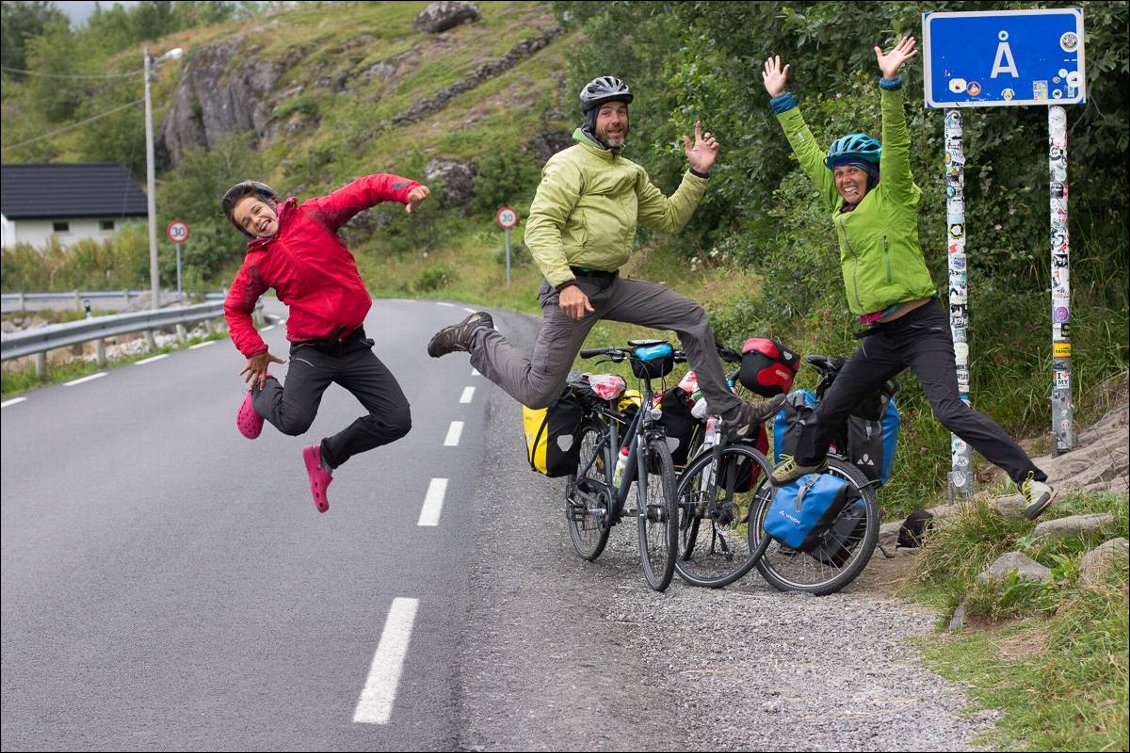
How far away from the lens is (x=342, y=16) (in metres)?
110

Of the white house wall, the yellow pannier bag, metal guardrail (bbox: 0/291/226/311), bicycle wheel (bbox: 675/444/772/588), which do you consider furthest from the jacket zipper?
the white house wall

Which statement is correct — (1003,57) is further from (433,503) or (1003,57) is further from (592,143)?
(433,503)

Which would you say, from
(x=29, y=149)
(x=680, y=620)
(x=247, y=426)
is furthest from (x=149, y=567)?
(x=29, y=149)

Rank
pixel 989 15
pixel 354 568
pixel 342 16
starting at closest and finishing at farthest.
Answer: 1. pixel 989 15
2. pixel 354 568
3. pixel 342 16

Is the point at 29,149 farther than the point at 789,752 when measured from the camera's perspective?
Yes

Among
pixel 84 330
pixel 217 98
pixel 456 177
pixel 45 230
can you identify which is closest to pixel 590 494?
pixel 84 330

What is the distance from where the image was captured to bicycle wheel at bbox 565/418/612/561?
7801 millimetres

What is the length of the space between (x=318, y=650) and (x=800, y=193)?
6592mm

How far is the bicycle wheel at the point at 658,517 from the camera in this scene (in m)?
7.02

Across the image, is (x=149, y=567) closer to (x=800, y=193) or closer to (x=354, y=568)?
(x=354, y=568)

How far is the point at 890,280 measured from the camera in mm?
6395

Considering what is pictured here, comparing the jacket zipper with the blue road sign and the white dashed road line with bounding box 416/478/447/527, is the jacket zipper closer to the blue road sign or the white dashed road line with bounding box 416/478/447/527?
the blue road sign

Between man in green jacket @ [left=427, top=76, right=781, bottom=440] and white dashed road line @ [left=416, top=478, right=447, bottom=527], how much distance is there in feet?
11.5

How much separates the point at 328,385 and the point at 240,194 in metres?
0.97
